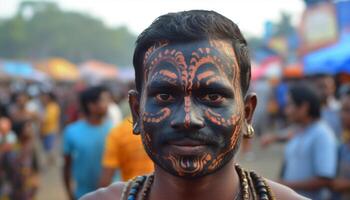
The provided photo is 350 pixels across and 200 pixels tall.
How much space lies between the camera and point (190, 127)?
6.29 ft

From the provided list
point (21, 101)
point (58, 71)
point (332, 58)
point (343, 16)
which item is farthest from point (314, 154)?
point (58, 71)

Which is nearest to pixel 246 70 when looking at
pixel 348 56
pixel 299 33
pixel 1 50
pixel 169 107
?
pixel 169 107

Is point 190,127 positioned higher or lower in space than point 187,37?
lower

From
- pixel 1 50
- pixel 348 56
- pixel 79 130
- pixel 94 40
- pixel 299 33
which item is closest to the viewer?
pixel 79 130

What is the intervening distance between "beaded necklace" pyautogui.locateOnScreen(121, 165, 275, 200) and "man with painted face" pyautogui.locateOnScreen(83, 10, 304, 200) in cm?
4

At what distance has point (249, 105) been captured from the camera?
220 centimetres

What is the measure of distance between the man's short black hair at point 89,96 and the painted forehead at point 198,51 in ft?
11.3

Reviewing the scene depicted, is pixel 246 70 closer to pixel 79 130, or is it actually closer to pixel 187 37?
pixel 187 37

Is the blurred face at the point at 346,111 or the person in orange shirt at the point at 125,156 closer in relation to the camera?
the person in orange shirt at the point at 125,156

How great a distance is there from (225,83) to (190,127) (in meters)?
0.24

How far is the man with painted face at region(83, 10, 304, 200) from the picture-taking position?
1.95 metres

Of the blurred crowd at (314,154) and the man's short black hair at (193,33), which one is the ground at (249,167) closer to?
the blurred crowd at (314,154)

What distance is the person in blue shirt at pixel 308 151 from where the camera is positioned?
4.28 metres

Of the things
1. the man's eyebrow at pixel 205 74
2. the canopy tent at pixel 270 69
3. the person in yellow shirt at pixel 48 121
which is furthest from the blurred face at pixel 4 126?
the canopy tent at pixel 270 69
